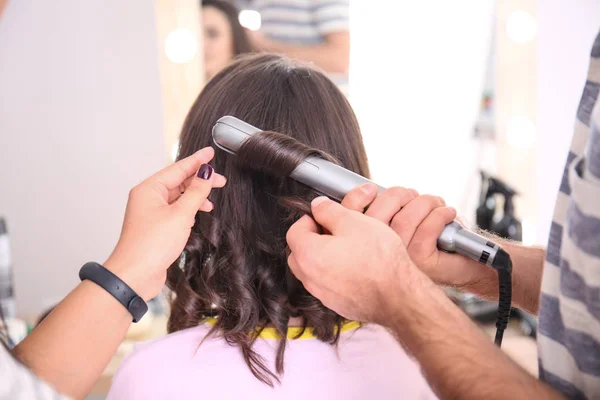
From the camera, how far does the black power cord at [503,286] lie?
20.1 inches

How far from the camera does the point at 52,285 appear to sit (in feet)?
4.51

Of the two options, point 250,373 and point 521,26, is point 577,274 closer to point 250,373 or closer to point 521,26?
point 250,373

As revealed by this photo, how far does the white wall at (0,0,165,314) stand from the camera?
1.27 meters

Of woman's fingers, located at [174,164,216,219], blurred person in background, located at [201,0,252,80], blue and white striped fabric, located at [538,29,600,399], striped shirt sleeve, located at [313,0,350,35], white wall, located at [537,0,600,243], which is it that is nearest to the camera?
blue and white striped fabric, located at [538,29,600,399]

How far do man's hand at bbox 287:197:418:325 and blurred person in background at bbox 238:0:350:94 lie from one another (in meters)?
1.03

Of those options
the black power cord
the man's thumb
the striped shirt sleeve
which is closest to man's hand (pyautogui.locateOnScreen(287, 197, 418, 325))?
the man's thumb

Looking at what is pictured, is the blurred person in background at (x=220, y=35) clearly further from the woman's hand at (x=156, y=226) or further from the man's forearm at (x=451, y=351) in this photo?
the man's forearm at (x=451, y=351)

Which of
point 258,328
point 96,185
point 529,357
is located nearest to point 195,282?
point 258,328

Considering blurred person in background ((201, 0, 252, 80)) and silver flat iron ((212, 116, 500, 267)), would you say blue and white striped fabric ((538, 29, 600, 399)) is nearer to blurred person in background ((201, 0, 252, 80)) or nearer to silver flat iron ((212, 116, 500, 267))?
silver flat iron ((212, 116, 500, 267))

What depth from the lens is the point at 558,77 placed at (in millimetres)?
1294

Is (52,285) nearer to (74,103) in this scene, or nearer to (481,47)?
(74,103)

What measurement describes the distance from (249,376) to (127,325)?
0.16 m

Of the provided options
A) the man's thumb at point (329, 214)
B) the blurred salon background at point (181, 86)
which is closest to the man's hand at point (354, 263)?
the man's thumb at point (329, 214)

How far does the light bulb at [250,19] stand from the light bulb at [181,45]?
147 mm
